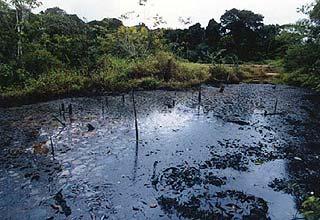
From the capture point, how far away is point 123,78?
82.7 ft

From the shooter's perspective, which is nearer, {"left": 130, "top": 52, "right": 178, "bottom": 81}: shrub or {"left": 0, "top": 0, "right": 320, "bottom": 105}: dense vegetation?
{"left": 0, "top": 0, "right": 320, "bottom": 105}: dense vegetation

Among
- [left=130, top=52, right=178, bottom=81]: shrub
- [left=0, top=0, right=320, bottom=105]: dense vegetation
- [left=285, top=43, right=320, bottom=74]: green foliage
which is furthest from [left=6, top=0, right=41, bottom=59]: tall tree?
[left=285, top=43, right=320, bottom=74]: green foliage

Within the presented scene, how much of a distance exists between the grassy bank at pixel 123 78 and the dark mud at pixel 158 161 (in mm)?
1432

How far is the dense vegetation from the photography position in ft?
71.4

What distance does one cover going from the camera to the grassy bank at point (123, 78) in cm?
2099

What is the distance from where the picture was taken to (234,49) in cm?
3819

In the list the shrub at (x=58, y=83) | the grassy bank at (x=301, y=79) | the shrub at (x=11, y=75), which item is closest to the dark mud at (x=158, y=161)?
the shrub at (x=58, y=83)

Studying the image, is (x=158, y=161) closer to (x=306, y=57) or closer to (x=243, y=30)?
(x=306, y=57)

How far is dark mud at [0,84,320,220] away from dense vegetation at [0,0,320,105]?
9.23 ft

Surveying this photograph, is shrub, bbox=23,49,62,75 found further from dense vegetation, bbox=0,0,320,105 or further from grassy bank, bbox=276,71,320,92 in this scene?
grassy bank, bbox=276,71,320,92

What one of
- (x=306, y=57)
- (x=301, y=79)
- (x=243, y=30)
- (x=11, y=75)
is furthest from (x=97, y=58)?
(x=243, y=30)

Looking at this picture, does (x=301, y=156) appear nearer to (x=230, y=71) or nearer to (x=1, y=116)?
(x=1, y=116)

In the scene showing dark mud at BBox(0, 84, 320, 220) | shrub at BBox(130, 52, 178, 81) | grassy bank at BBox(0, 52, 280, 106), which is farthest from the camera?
shrub at BBox(130, 52, 178, 81)

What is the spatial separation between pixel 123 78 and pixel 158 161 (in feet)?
45.1
